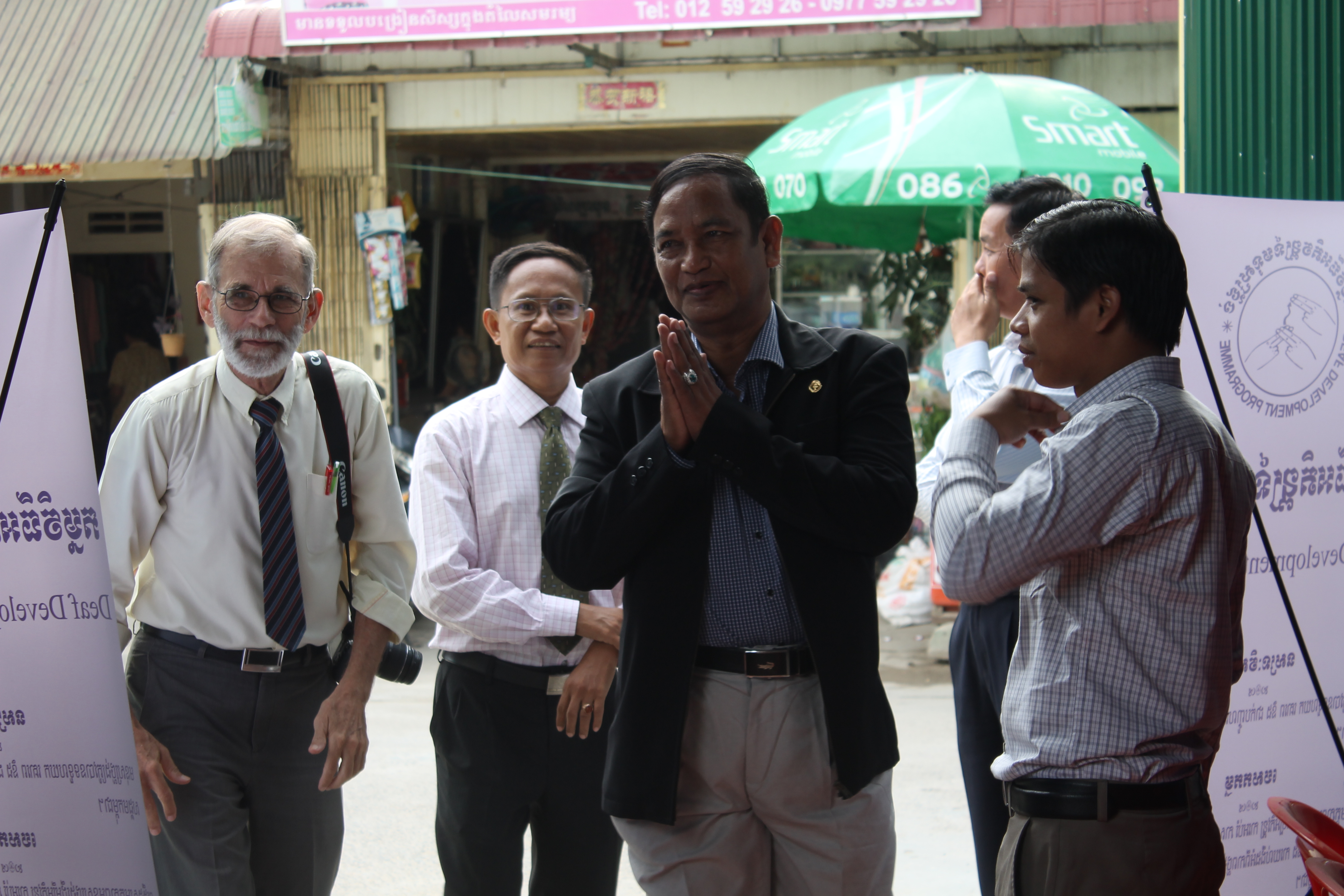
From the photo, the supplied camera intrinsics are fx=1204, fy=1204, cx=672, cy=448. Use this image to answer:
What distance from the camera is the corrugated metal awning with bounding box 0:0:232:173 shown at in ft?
29.9

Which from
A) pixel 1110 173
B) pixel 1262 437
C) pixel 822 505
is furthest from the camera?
pixel 1110 173

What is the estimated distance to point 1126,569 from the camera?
1.90 meters

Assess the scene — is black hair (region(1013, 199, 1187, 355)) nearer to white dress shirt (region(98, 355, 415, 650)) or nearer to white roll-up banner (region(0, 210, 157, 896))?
white dress shirt (region(98, 355, 415, 650))

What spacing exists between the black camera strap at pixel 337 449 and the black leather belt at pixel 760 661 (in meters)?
1.16

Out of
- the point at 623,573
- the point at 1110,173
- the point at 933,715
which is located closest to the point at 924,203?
the point at 1110,173

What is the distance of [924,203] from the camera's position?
599cm

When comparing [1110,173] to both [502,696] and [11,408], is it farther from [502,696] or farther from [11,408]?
[11,408]

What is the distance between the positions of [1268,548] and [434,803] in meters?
3.73

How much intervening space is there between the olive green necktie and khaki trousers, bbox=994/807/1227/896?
131cm

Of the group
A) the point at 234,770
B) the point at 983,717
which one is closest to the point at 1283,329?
the point at 983,717

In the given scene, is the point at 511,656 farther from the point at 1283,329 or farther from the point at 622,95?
the point at 622,95

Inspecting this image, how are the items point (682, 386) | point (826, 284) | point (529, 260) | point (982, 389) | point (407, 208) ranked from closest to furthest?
point (682, 386) < point (982, 389) < point (529, 260) < point (407, 208) < point (826, 284)

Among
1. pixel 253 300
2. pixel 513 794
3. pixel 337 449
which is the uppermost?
pixel 253 300

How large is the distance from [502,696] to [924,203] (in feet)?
12.8
